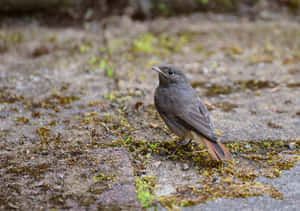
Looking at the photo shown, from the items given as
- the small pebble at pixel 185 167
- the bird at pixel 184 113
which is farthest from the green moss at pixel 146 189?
the bird at pixel 184 113

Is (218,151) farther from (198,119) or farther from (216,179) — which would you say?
(198,119)

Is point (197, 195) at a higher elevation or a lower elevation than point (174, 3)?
lower

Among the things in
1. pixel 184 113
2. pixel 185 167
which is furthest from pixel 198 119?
pixel 185 167

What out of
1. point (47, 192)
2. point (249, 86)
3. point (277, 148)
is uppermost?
point (249, 86)

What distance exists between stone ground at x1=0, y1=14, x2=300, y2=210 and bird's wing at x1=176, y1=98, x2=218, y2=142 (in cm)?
27

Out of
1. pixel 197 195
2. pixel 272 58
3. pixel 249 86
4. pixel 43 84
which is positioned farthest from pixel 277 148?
pixel 43 84

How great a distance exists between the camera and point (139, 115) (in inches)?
159

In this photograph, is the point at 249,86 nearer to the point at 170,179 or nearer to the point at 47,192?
the point at 170,179

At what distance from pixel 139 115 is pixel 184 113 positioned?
780mm

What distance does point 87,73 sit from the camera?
5.14 metres

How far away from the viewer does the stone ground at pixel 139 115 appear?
107 inches

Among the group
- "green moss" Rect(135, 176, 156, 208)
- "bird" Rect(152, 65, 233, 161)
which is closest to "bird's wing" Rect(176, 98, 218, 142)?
"bird" Rect(152, 65, 233, 161)

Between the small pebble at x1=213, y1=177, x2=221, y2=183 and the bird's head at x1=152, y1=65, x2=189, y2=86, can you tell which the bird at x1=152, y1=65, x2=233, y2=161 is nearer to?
the bird's head at x1=152, y1=65, x2=189, y2=86

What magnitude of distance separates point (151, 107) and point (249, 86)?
4.84ft
